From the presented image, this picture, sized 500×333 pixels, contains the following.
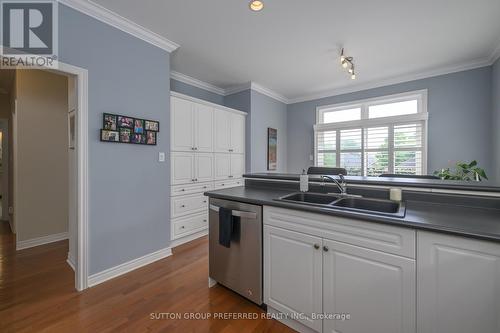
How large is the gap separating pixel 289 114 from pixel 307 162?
4.30ft

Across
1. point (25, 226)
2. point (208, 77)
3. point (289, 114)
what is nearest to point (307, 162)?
point (289, 114)

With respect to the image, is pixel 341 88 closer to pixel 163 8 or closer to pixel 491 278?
pixel 163 8

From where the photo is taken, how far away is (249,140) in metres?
4.25

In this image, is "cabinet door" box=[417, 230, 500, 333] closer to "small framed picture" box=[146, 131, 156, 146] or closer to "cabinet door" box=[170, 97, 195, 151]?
"small framed picture" box=[146, 131, 156, 146]

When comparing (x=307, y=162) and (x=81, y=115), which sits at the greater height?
(x=81, y=115)

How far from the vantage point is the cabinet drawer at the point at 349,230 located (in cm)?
112

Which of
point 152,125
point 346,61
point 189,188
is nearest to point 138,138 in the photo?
point 152,125

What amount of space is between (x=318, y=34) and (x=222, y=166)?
7.93ft

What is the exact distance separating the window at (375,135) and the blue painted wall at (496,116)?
2.61ft

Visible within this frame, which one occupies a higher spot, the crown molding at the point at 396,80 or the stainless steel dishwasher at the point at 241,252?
the crown molding at the point at 396,80

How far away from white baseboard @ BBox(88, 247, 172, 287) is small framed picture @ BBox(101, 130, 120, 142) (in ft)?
4.43

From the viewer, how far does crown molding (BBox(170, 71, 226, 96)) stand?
3.73 m

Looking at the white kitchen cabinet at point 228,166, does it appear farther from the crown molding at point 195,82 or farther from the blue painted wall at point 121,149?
the crown molding at point 195,82

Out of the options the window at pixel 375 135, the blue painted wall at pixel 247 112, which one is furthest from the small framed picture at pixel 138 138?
the window at pixel 375 135
